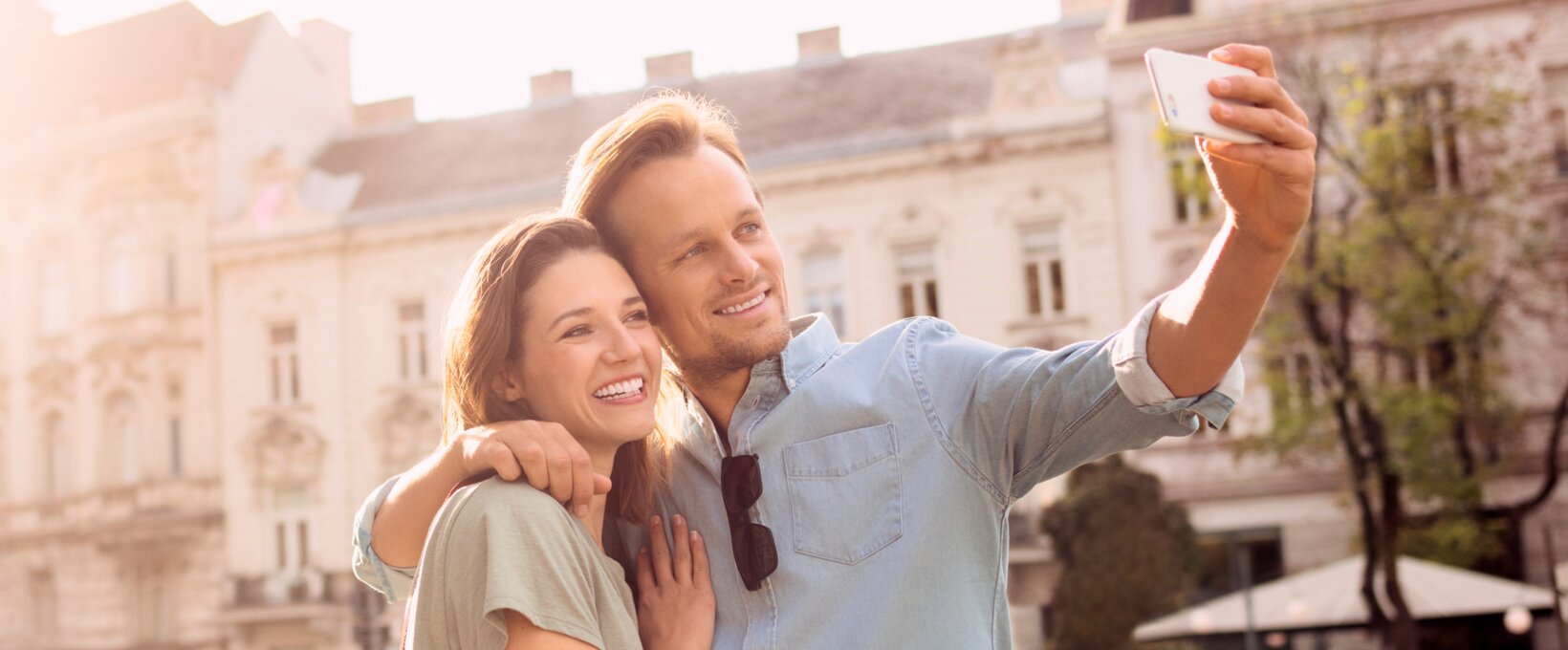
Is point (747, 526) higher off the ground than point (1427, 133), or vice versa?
point (1427, 133)

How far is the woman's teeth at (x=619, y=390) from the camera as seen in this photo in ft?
8.06

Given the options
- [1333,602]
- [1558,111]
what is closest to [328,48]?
[1558,111]

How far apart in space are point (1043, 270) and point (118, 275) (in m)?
15.8

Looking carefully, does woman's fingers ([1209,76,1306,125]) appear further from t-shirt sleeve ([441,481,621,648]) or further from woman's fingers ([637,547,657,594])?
woman's fingers ([637,547,657,594])

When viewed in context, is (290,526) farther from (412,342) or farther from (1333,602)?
(1333,602)

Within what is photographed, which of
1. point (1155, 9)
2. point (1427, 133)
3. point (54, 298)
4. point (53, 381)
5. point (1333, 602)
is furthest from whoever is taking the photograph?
point (54, 298)

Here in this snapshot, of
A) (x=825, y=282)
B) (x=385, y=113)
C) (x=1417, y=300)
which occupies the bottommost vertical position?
(x=1417, y=300)

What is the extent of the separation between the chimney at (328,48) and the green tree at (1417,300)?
61.8ft

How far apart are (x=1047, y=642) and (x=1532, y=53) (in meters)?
9.02

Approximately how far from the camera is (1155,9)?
2092cm

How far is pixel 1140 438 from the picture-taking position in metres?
2.09

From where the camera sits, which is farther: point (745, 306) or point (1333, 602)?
point (1333, 602)

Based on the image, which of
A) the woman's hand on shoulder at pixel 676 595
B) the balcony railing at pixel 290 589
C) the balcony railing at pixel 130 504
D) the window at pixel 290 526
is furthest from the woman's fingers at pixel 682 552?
the balcony railing at pixel 130 504

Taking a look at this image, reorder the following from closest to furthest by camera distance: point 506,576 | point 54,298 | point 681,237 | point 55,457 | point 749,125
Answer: point 506,576
point 681,237
point 749,125
point 54,298
point 55,457
